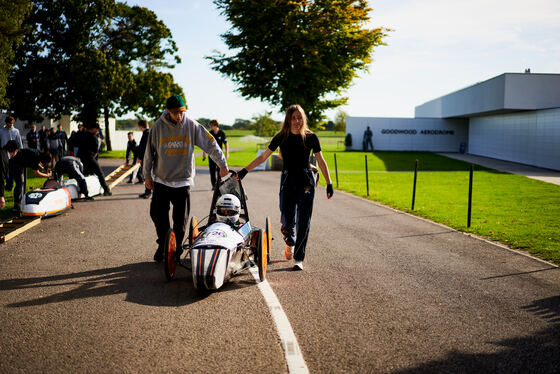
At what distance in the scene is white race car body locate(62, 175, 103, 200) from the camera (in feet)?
39.1

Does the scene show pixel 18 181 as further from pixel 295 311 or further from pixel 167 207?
pixel 295 311

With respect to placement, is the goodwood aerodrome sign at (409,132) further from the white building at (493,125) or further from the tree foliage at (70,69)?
the tree foliage at (70,69)

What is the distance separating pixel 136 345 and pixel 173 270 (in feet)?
6.06

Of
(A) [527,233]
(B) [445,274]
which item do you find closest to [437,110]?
(A) [527,233]

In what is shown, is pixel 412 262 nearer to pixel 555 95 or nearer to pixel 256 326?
pixel 256 326

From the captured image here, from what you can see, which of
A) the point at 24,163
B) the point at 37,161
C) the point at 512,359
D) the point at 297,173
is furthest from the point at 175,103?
the point at 24,163

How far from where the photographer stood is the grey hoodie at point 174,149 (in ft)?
19.2

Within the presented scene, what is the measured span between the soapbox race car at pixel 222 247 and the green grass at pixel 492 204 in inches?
181

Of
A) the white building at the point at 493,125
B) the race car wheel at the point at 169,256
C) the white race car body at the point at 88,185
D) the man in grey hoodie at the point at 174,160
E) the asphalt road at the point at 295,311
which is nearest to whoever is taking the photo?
the asphalt road at the point at 295,311

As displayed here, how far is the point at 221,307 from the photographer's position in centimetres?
461

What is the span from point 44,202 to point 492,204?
1204 centimetres

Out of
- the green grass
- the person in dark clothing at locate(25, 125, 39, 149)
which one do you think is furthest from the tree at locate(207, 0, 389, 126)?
the person in dark clothing at locate(25, 125, 39, 149)

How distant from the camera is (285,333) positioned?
399 cm

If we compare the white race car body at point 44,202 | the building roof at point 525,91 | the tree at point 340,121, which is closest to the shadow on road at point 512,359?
the white race car body at point 44,202
